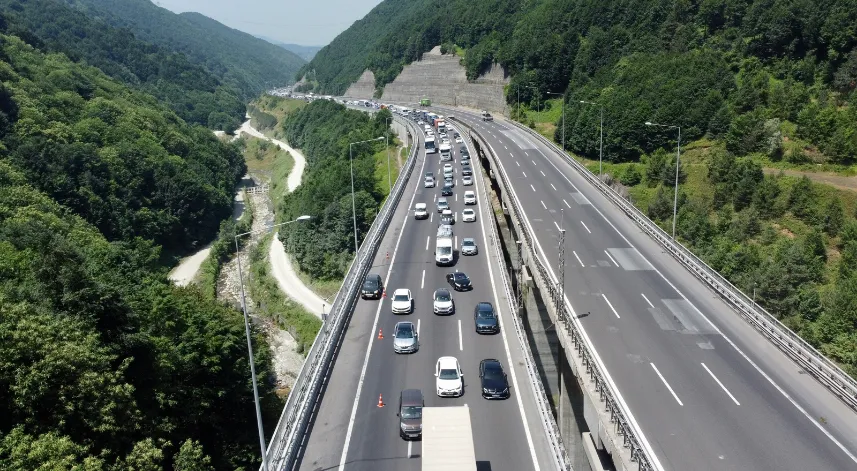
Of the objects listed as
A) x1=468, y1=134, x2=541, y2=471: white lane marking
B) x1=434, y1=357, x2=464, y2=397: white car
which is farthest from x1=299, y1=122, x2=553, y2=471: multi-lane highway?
x1=434, y1=357, x2=464, y2=397: white car

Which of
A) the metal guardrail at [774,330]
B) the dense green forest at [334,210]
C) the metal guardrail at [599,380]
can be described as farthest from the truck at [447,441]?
the dense green forest at [334,210]

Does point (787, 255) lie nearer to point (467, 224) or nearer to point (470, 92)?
point (467, 224)

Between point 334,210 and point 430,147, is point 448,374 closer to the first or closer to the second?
point 334,210

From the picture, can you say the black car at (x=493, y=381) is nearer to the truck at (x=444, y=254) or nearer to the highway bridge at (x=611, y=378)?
the highway bridge at (x=611, y=378)

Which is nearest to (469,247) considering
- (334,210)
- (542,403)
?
(542,403)

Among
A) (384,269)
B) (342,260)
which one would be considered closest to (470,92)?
(342,260)

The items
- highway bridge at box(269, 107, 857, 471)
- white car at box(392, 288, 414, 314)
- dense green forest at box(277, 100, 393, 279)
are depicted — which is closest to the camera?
highway bridge at box(269, 107, 857, 471)

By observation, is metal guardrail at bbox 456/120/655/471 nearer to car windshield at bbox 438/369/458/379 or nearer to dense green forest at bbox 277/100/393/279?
car windshield at bbox 438/369/458/379
